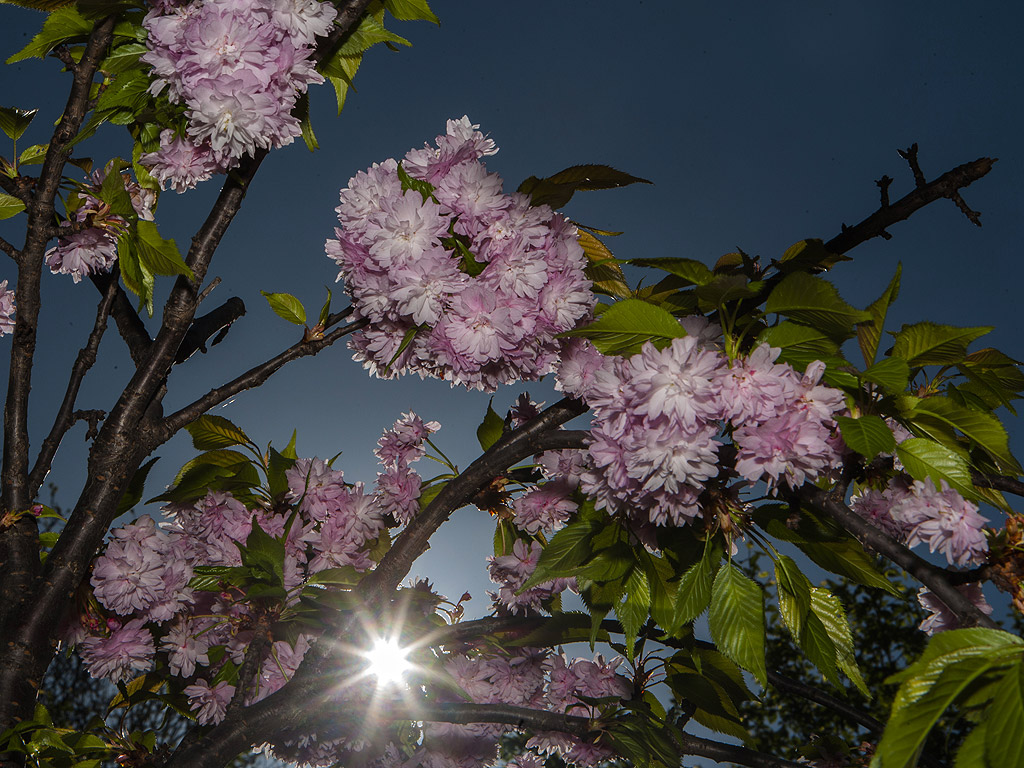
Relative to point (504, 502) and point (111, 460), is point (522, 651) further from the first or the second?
point (111, 460)

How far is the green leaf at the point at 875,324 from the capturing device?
4.62ft

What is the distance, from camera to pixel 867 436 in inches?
49.3

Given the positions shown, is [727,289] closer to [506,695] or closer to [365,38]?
[365,38]

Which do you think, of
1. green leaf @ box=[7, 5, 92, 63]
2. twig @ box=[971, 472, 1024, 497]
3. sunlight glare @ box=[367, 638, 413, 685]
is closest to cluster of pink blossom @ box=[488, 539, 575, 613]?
sunlight glare @ box=[367, 638, 413, 685]

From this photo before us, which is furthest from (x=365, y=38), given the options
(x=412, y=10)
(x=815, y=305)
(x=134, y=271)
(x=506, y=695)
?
(x=506, y=695)

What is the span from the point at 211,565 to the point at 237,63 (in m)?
1.67

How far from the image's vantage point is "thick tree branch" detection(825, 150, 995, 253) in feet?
4.81

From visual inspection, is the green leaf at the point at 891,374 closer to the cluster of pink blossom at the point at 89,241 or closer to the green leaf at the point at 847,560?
the green leaf at the point at 847,560

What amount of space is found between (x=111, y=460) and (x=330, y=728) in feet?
3.76

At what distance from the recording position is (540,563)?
1.60 metres

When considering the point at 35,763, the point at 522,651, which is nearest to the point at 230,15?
the point at 35,763

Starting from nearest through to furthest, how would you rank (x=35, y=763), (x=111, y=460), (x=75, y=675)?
1. (x=35, y=763)
2. (x=111, y=460)
3. (x=75, y=675)

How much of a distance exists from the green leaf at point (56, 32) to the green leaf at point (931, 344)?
7.49 feet

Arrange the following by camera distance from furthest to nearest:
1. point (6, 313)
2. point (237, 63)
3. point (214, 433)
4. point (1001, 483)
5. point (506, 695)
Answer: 1. point (6, 313)
2. point (506, 695)
3. point (214, 433)
4. point (237, 63)
5. point (1001, 483)
